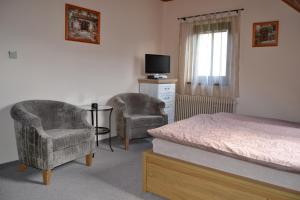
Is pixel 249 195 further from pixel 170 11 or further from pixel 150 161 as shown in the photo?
pixel 170 11

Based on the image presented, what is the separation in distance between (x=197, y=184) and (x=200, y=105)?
2.82m

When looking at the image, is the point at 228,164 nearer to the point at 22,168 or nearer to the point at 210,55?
the point at 22,168

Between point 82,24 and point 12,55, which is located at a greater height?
point 82,24

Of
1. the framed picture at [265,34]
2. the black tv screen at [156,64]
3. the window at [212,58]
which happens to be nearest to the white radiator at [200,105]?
the window at [212,58]

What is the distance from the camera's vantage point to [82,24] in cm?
376

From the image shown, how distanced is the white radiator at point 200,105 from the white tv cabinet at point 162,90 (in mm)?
269

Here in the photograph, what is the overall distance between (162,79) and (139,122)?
108cm

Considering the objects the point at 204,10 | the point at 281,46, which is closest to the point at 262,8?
the point at 281,46

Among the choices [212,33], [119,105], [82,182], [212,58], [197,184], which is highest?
[212,33]

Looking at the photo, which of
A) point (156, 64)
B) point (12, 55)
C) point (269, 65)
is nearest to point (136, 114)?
point (156, 64)

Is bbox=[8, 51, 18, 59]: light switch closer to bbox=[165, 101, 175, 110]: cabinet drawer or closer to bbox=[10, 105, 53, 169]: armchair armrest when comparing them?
bbox=[10, 105, 53, 169]: armchair armrest

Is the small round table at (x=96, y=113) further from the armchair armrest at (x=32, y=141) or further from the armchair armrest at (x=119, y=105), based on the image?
the armchair armrest at (x=32, y=141)

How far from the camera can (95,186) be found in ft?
8.48

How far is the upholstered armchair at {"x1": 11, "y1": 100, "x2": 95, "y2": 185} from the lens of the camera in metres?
2.56
